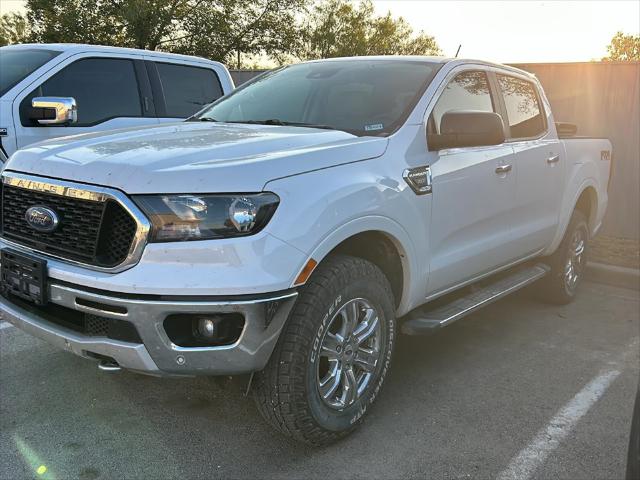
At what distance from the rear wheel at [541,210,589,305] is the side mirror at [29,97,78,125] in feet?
13.2

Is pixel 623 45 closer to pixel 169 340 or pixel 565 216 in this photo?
pixel 565 216

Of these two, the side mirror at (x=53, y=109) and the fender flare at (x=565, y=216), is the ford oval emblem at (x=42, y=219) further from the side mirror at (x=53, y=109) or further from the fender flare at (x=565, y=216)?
the fender flare at (x=565, y=216)

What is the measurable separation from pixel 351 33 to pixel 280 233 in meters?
36.1

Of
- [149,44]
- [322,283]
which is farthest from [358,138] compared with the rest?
[149,44]

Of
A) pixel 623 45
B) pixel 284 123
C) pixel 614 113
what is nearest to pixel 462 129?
pixel 284 123

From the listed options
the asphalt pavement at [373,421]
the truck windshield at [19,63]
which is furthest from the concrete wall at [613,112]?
the truck windshield at [19,63]

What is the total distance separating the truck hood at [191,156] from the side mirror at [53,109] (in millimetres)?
1565

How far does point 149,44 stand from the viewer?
2505 cm

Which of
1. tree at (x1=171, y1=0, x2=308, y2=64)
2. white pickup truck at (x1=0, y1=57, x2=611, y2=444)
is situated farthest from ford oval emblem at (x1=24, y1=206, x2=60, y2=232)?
tree at (x1=171, y1=0, x2=308, y2=64)

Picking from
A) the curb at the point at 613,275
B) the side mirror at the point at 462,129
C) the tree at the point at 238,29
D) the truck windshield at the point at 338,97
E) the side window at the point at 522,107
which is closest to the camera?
the side mirror at the point at 462,129

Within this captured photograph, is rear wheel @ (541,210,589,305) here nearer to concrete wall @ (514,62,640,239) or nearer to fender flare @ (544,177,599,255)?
fender flare @ (544,177,599,255)

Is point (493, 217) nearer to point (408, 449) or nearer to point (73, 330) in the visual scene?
point (408, 449)

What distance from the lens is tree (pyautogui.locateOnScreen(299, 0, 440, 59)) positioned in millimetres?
33750

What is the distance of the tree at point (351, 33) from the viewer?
33.8 m
